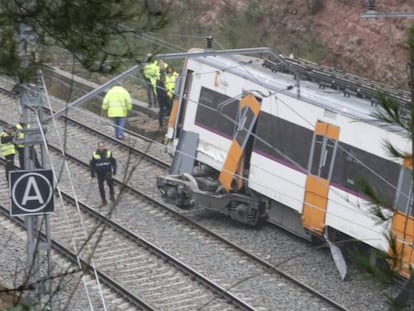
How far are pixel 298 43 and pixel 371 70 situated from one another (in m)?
2.86

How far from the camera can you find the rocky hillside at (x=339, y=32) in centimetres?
2897

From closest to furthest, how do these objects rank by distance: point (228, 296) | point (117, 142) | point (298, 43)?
point (228, 296) < point (117, 142) < point (298, 43)

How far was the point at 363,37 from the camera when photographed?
2989 centimetres

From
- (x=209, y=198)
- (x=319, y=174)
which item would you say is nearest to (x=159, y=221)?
(x=209, y=198)

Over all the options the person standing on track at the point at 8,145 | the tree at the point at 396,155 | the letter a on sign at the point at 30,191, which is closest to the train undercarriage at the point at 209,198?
the person standing on track at the point at 8,145

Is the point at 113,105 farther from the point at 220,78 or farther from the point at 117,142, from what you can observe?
the point at 220,78

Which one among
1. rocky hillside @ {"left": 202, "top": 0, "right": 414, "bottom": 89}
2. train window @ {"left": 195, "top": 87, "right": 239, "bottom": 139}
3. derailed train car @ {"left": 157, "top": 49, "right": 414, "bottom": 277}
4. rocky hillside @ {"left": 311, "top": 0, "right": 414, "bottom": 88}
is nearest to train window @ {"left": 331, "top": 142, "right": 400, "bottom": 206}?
derailed train car @ {"left": 157, "top": 49, "right": 414, "bottom": 277}

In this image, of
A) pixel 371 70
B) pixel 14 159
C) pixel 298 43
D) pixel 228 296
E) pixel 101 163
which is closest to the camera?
pixel 228 296

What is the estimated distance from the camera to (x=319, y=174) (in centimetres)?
1880

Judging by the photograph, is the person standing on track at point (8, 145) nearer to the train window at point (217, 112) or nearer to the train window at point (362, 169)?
the train window at point (217, 112)

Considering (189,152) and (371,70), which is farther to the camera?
(371,70)

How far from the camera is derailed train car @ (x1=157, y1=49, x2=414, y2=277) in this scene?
59.1 ft

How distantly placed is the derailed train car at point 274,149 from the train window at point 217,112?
18mm

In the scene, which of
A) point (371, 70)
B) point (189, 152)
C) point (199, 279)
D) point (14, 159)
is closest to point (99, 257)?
point (199, 279)
